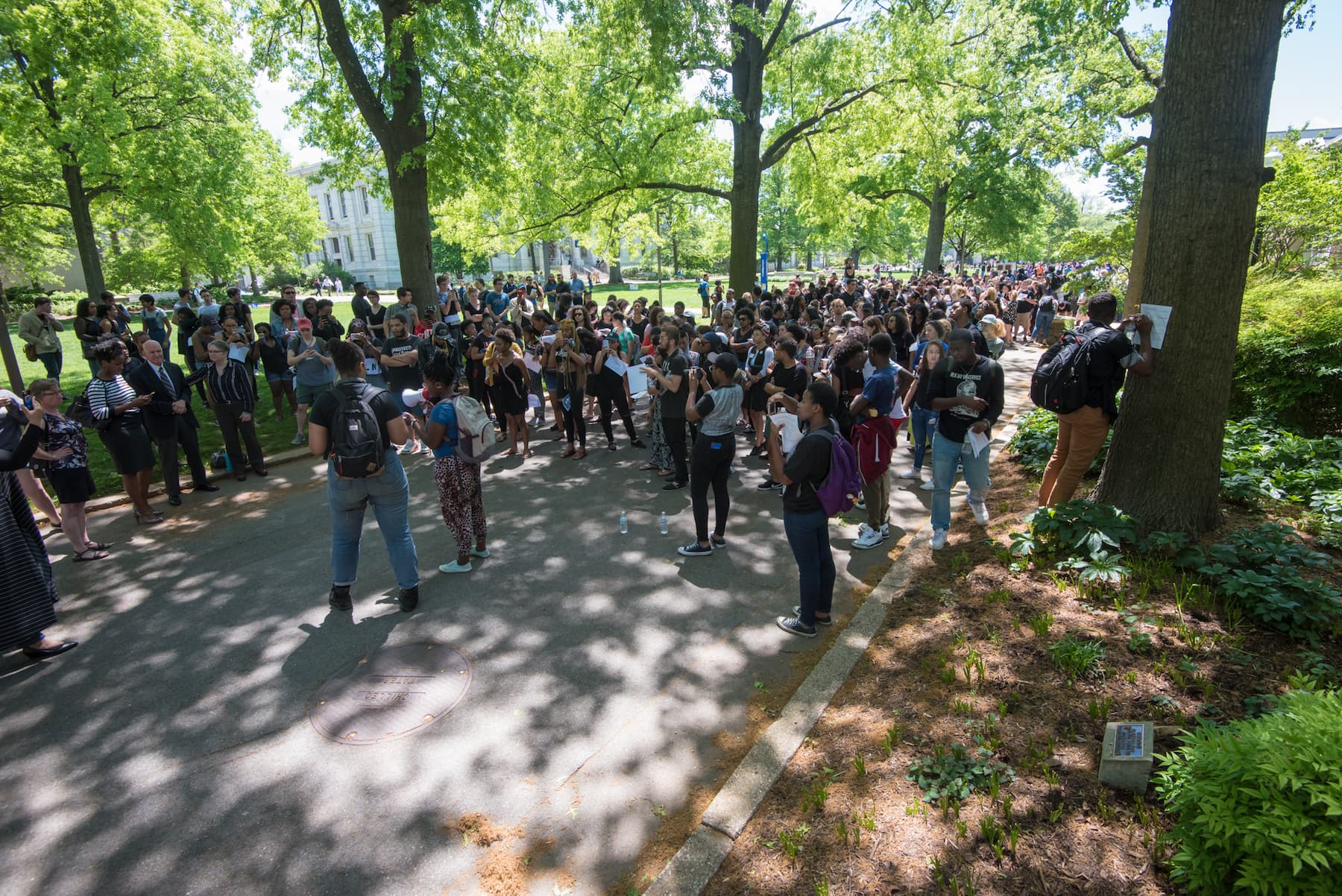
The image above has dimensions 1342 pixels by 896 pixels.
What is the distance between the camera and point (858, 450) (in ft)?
21.5

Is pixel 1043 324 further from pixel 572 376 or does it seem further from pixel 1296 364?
pixel 572 376

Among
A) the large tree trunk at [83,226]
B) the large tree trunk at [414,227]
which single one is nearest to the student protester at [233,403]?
the large tree trunk at [414,227]

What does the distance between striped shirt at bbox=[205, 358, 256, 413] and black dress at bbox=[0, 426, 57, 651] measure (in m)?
3.64

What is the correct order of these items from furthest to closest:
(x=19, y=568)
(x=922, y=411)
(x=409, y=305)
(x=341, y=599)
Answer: (x=409, y=305), (x=922, y=411), (x=341, y=599), (x=19, y=568)

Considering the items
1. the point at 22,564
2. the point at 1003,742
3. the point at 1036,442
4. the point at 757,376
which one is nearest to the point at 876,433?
the point at 757,376

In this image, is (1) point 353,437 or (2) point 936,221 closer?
(1) point 353,437

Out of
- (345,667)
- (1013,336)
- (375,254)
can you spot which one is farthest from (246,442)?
(375,254)

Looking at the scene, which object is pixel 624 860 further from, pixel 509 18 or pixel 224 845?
pixel 509 18

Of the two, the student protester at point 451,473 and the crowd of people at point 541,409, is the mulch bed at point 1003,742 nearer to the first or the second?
the crowd of people at point 541,409

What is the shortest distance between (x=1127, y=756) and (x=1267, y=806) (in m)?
0.79

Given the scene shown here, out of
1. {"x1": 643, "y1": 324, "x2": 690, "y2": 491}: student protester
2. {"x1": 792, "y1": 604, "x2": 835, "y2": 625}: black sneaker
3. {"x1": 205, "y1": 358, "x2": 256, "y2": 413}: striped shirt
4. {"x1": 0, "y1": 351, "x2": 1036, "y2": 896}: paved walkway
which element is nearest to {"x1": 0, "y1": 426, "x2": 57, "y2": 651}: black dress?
{"x1": 0, "y1": 351, "x2": 1036, "y2": 896}: paved walkway

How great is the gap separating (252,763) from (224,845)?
603 mm

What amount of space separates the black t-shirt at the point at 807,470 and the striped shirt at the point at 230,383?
295 inches

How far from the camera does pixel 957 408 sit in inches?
242
